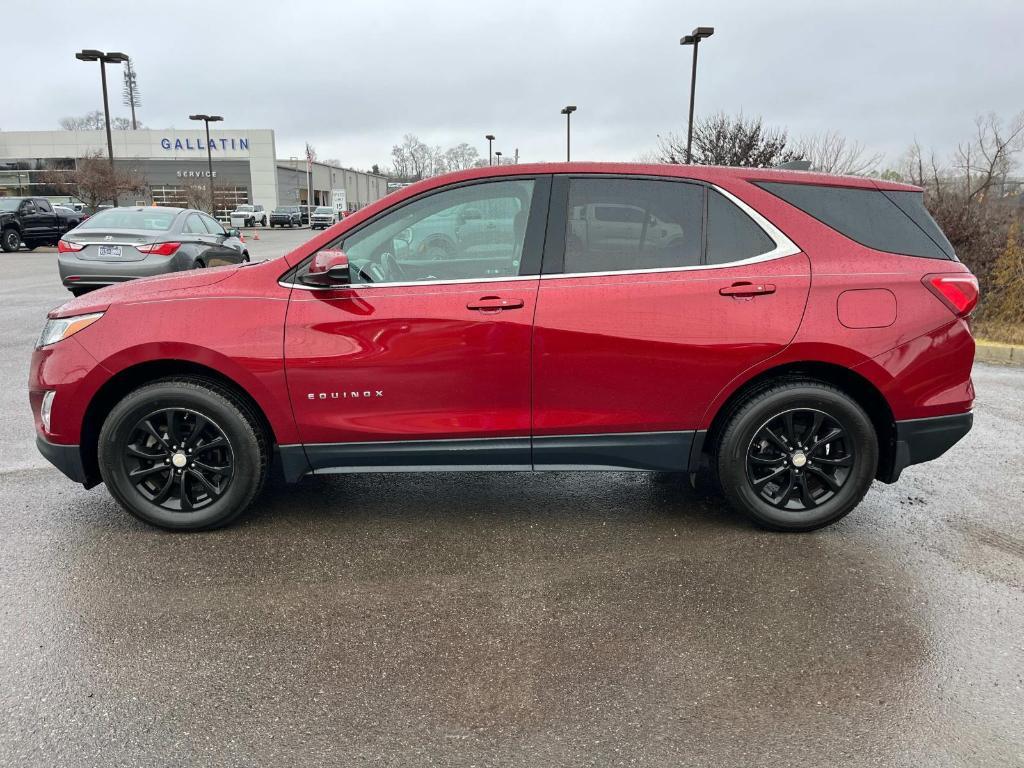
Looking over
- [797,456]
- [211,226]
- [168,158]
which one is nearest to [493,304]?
[797,456]

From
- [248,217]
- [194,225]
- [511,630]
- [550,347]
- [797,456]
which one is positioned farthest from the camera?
[248,217]

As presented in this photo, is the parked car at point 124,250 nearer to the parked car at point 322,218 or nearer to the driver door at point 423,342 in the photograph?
the driver door at point 423,342

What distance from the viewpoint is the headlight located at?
3707mm

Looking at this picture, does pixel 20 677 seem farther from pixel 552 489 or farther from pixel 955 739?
pixel 955 739

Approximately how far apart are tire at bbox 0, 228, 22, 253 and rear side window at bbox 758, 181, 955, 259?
27.9m

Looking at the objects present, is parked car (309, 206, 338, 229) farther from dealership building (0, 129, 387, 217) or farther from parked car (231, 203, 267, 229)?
dealership building (0, 129, 387, 217)

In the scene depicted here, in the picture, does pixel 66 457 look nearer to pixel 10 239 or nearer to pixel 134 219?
pixel 134 219

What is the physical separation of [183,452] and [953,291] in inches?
151

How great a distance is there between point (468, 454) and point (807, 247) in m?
1.92

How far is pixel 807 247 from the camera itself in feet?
12.1

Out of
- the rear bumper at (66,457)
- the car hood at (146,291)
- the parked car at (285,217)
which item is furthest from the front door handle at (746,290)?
the parked car at (285,217)

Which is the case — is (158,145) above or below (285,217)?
above

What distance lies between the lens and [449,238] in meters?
3.73

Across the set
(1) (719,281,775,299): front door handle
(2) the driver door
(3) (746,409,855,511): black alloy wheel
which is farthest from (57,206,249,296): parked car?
(3) (746,409,855,511): black alloy wheel
